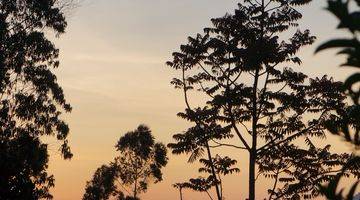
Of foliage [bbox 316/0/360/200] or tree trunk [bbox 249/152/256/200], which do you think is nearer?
foliage [bbox 316/0/360/200]

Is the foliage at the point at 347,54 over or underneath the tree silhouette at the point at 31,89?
underneath

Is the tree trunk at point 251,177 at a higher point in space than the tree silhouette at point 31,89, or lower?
lower

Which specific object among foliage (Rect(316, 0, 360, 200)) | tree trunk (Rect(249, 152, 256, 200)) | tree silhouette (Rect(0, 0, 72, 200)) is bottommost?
foliage (Rect(316, 0, 360, 200))

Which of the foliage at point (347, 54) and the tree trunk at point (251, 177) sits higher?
the tree trunk at point (251, 177)

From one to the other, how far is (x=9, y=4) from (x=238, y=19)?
15.5 meters

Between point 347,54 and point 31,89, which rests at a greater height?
point 31,89

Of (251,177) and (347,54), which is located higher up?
(251,177)

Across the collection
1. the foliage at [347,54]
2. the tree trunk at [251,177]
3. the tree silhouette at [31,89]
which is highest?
the tree silhouette at [31,89]

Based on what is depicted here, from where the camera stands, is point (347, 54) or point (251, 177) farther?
point (251, 177)

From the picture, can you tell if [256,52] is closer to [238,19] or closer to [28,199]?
→ [238,19]

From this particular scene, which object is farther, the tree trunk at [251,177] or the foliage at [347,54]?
the tree trunk at [251,177]

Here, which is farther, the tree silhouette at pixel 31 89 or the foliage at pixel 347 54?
the tree silhouette at pixel 31 89

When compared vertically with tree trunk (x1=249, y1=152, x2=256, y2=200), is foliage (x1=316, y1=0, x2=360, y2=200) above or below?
below

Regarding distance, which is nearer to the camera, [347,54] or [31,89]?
[347,54]
